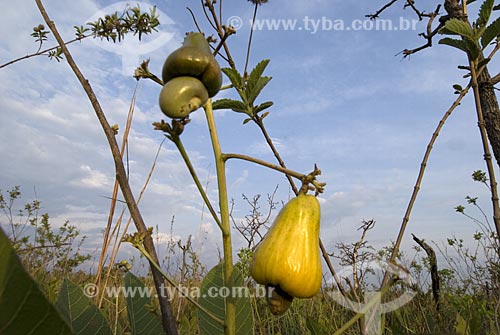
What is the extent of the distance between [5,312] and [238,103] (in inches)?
33.6

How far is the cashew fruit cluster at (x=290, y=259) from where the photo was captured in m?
0.76

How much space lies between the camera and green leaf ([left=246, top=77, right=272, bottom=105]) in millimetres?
1078

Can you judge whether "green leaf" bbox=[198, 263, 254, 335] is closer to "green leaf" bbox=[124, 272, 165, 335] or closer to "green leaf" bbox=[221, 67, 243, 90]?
"green leaf" bbox=[124, 272, 165, 335]

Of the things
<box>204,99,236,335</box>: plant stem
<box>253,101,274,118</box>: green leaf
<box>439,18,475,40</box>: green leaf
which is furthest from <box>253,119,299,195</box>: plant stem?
<box>439,18,475,40</box>: green leaf

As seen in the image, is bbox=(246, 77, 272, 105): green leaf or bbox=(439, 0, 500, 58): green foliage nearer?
bbox=(246, 77, 272, 105): green leaf

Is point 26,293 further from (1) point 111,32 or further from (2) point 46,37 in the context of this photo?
(2) point 46,37

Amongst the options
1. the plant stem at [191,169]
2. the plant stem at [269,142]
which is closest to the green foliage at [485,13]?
the plant stem at [269,142]

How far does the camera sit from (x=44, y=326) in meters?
0.47

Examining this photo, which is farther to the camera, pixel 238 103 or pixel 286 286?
pixel 238 103

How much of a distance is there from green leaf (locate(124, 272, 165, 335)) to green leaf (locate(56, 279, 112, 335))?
3.3 inches

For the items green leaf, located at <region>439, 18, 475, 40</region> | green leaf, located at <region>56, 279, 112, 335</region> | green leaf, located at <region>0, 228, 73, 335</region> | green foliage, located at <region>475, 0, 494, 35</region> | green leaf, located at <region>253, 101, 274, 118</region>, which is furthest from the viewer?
green foliage, located at <region>475, 0, 494, 35</region>

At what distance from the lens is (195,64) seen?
80 centimetres

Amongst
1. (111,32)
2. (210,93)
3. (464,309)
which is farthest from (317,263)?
(464,309)

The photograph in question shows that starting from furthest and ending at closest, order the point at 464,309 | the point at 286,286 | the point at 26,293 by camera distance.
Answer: the point at 464,309 < the point at 286,286 < the point at 26,293
